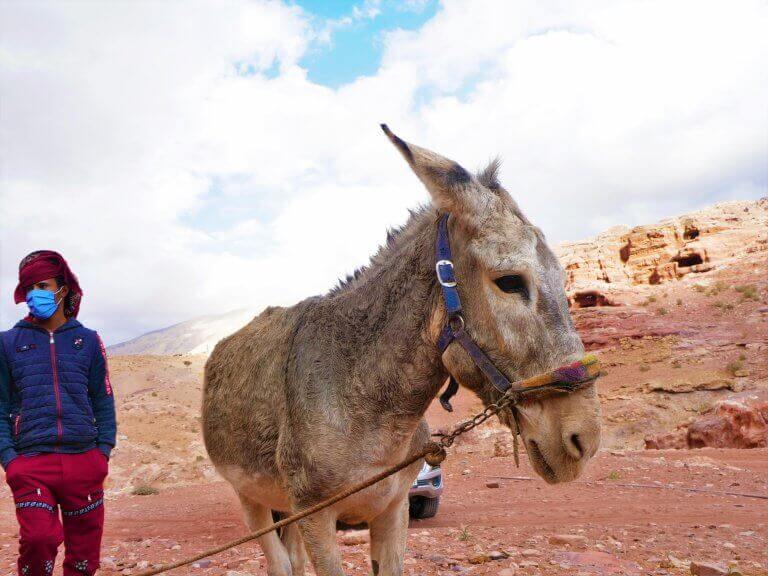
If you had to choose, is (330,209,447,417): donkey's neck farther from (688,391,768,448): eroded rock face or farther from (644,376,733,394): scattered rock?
(644,376,733,394): scattered rock

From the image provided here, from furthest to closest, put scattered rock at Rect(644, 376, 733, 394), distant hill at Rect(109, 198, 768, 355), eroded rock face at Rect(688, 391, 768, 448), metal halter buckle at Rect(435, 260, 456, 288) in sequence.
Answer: distant hill at Rect(109, 198, 768, 355)
scattered rock at Rect(644, 376, 733, 394)
eroded rock face at Rect(688, 391, 768, 448)
metal halter buckle at Rect(435, 260, 456, 288)

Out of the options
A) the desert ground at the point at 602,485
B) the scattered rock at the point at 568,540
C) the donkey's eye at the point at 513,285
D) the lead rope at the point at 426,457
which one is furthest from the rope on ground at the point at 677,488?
the donkey's eye at the point at 513,285

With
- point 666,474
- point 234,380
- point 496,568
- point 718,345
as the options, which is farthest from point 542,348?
point 718,345

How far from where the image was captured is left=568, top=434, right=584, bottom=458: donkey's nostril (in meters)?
2.21

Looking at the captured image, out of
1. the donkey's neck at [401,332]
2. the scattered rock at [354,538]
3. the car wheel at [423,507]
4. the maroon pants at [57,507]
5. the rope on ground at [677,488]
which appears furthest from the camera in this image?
the rope on ground at [677,488]

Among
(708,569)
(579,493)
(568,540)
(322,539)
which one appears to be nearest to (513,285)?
(322,539)

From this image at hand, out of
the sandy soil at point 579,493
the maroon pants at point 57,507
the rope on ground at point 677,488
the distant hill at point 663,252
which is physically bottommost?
the rope on ground at point 677,488

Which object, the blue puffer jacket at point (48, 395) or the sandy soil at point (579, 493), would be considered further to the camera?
the sandy soil at point (579, 493)

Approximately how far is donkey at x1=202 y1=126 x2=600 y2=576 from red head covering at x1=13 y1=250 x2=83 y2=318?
1.34m

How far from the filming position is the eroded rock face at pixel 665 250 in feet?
126

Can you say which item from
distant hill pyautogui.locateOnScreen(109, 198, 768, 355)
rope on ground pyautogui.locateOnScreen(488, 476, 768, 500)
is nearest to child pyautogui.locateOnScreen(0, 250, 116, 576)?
rope on ground pyautogui.locateOnScreen(488, 476, 768, 500)

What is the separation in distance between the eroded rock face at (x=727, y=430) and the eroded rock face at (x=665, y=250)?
64.6 feet

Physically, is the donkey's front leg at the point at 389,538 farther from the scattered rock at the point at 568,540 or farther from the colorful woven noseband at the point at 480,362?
the scattered rock at the point at 568,540

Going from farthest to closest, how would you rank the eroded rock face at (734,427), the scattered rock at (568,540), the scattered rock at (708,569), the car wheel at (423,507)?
the eroded rock face at (734,427) → the car wheel at (423,507) → the scattered rock at (568,540) → the scattered rock at (708,569)
